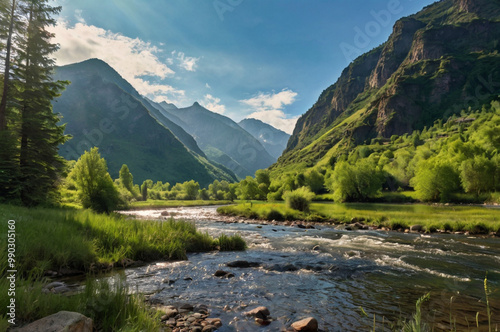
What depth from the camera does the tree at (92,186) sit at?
3192 cm

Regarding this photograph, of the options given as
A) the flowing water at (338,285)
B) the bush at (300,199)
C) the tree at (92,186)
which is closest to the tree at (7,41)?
the tree at (92,186)

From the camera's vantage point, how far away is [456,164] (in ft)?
245

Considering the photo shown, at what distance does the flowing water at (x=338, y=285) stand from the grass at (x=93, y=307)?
2.76 feet

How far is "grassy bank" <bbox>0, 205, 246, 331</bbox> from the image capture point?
193 inches

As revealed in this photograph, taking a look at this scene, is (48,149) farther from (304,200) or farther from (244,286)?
(304,200)

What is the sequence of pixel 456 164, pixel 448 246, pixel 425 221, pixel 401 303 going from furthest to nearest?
pixel 456 164, pixel 425 221, pixel 448 246, pixel 401 303

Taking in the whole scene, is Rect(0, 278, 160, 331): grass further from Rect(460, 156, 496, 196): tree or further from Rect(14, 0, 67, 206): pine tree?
Rect(460, 156, 496, 196): tree

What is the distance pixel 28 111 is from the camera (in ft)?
78.9

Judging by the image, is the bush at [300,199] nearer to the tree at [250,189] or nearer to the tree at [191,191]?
the tree at [250,189]

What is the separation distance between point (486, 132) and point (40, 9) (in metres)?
130

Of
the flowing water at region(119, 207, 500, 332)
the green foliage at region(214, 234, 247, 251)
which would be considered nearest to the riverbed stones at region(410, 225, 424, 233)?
the flowing water at region(119, 207, 500, 332)

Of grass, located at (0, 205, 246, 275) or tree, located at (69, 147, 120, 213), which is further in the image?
tree, located at (69, 147, 120, 213)

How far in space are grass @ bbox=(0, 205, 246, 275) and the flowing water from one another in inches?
56.6

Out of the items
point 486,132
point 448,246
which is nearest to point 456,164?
point 486,132
